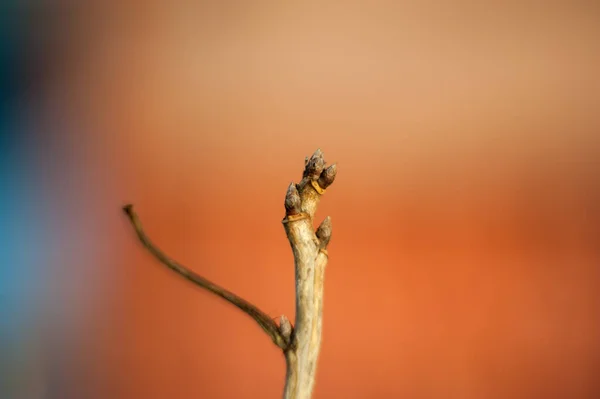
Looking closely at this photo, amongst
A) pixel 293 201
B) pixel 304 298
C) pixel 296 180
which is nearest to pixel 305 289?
pixel 304 298

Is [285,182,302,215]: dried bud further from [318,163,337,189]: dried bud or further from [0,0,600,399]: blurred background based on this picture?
[0,0,600,399]: blurred background

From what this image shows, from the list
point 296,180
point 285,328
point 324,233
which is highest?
point 296,180

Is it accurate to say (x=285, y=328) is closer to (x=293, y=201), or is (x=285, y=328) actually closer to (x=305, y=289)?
(x=305, y=289)

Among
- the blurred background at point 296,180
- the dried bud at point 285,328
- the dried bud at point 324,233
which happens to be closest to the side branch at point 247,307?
the dried bud at point 285,328

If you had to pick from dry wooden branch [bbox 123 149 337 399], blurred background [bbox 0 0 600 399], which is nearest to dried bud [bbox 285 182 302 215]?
dry wooden branch [bbox 123 149 337 399]

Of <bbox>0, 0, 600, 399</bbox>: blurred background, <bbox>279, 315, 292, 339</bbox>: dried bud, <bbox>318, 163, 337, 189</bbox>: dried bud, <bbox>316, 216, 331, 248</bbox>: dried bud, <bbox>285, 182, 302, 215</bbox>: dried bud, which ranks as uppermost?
<bbox>0, 0, 600, 399</bbox>: blurred background

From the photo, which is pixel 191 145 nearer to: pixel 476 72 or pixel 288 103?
pixel 288 103
